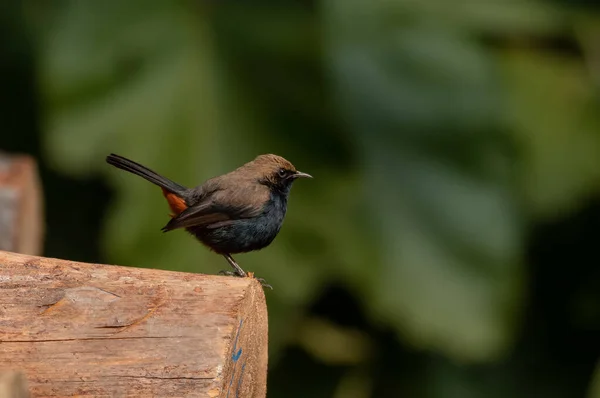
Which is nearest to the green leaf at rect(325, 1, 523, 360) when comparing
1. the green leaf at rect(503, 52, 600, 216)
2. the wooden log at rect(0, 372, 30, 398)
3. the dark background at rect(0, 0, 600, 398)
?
the dark background at rect(0, 0, 600, 398)

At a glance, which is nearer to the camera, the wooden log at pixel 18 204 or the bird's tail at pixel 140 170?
the bird's tail at pixel 140 170

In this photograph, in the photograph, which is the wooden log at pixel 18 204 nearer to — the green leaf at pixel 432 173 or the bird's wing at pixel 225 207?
the bird's wing at pixel 225 207

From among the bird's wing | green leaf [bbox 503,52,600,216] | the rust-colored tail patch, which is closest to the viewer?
the bird's wing

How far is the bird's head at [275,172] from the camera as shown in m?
3.77

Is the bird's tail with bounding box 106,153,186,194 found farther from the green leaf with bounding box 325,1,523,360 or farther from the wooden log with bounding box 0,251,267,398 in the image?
the green leaf with bounding box 325,1,523,360

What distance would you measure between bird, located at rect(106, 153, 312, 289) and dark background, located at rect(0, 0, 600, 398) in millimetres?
1234

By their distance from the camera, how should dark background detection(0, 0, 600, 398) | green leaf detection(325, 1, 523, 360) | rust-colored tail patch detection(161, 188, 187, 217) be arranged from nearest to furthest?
1. rust-colored tail patch detection(161, 188, 187, 217)
2. dark background detection(0, 0, 600, 398)
3. green leaf detection(325, 1, 523, 360)

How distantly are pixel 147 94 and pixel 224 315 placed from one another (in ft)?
10.1

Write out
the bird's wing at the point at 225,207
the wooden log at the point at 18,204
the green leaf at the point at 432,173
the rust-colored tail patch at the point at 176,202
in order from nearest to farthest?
1. the bird's wing at the point at 225,207
2. the rust-colored tail patch at the point at 176,202
3. the wooden log at the point at 18,204
4. the green leaf at the point at 432,173

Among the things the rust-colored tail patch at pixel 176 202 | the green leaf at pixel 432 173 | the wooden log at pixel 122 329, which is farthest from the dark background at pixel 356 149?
the wooden log at pixel 122 329

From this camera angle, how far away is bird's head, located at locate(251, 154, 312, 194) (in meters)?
3.77

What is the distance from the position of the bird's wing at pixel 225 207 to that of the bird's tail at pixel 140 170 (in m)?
0.13

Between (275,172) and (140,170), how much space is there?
461 mm

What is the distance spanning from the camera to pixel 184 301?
2.53 metres
